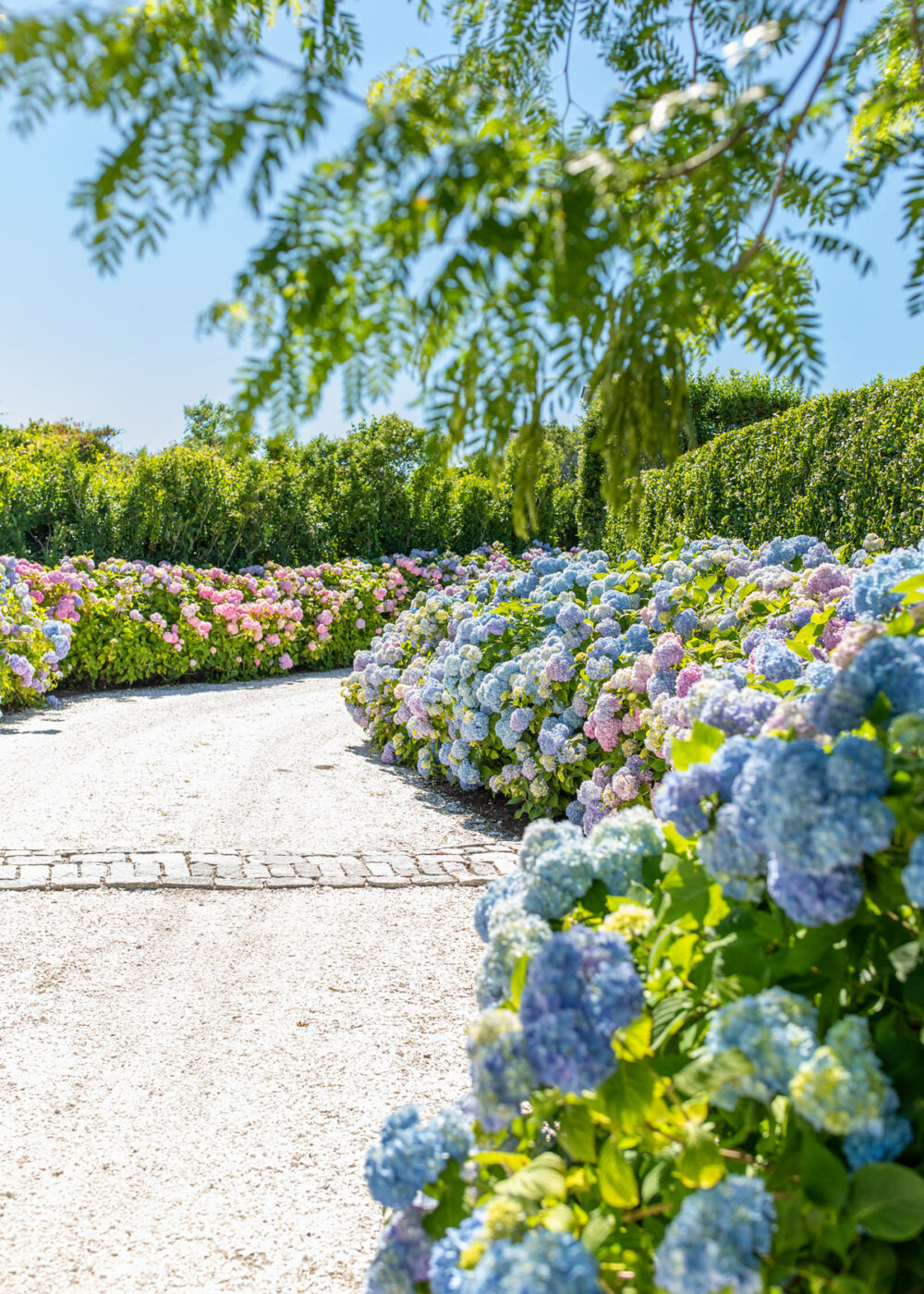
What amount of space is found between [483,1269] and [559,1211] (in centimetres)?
12

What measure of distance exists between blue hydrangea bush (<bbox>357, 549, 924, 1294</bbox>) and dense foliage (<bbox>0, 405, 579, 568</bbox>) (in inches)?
353

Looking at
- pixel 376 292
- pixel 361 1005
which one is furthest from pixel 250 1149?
pixel 376 292

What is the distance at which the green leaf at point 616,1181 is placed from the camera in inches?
44.6

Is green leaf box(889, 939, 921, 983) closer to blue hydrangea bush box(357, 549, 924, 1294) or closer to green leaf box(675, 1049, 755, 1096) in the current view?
blue hydrangea bush box(357, 549, 924, 1294)

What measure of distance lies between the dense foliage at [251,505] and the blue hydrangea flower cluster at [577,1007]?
9143 millimetres

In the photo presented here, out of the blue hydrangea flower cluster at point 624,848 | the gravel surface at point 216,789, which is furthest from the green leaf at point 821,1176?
the gravel surface at point 216,789

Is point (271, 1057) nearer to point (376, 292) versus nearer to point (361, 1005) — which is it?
point (361, 1005)

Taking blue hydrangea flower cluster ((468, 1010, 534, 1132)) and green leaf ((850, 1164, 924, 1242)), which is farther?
blue hydrangea flower cluster ((468, 1010, 534, 1132))

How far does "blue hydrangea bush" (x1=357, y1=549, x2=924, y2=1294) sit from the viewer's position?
1021mm

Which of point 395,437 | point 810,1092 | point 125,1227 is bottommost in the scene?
point 125,1227

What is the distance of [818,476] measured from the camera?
7.40 metres

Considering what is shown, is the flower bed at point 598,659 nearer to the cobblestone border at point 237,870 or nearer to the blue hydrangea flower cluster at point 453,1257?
the cobblestone border at point 237,870

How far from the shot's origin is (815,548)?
445 cm

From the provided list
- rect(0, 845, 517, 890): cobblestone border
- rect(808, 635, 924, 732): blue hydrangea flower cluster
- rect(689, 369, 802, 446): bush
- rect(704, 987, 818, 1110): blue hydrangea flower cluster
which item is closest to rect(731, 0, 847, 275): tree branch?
rect(808, 635, 924, 732): blue hydrangea flower cluster
